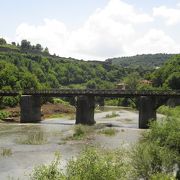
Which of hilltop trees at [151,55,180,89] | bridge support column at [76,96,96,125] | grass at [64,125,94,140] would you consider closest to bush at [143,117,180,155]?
grass at [64,125,94,140]

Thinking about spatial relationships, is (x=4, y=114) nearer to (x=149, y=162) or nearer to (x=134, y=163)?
(x=134, y=163)

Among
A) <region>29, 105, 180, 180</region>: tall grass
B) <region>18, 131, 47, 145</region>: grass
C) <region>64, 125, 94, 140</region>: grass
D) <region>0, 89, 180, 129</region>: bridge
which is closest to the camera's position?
<region>29, 105, 180, 180</region>: tall grass

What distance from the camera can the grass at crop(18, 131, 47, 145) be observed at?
63.1 m

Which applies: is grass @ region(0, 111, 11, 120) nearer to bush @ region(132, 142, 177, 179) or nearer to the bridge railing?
the bridge railing

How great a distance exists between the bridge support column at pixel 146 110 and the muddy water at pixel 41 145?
307 cm

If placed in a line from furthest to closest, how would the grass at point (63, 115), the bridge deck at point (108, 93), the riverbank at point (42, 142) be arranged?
1. the grass at point (63, 115)
2. the bridge deck at point (108, 93)
3. the riverbank at point (42, 142)

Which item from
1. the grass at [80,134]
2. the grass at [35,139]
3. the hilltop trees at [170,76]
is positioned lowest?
the grass at [35,139]

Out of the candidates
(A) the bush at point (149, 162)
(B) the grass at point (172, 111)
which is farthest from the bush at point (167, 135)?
(B) the grass at point (172, 111)

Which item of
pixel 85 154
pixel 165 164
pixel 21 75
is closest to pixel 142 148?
pixel 165 164

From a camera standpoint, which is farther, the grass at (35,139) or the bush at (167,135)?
the grass at (35,139)

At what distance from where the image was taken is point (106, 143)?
206ft

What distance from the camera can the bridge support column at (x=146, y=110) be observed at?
86312 millimetres

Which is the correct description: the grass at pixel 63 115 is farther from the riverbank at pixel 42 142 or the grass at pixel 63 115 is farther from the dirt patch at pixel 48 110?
the riverbank at pixel 42 142

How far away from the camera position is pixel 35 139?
66562mm
